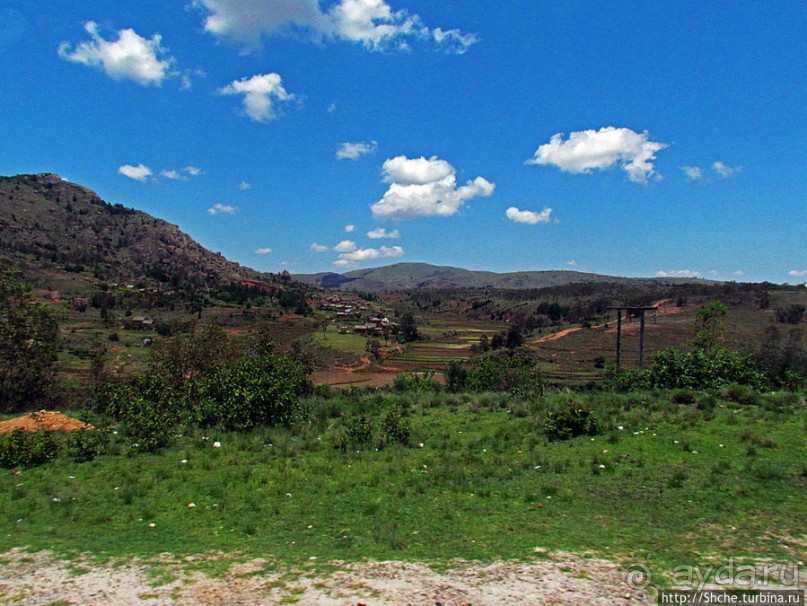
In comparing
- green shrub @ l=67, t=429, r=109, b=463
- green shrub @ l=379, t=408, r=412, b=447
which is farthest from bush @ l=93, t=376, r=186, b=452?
green shrub @ l=379, t=408, r=412, b=447

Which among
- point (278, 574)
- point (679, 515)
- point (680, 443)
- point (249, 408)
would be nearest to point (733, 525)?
point (679, 515)

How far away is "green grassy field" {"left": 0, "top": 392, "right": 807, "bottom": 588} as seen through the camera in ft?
19.3

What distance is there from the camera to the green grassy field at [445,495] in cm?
587

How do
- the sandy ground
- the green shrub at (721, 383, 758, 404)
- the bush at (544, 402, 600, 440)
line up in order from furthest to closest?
the green shrub at (721, 383, 758, 404)
the bush at (544, 402, 600, 440)
the sandy ground

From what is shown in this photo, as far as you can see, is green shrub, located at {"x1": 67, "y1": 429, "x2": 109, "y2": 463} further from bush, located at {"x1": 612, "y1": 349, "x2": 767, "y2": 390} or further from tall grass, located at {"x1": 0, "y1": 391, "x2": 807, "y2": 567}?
bush, located at {"x1": 612, "y1": 349, "x2": 767, "y2": 390}

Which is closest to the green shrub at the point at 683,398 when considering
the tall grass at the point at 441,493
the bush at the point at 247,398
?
the tall grass at the point at 441,493

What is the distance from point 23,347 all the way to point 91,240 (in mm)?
141243

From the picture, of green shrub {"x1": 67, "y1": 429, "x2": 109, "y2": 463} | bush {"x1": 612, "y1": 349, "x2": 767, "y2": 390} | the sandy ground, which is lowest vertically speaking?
green shrub {"x1": 67, "y1": 429, "x2": 109, "y2": 463}

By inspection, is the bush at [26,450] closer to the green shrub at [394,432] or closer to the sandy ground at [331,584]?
the sandy ground at [331,584]

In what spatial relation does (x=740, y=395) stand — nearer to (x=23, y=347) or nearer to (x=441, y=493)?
(x=441, y=493)

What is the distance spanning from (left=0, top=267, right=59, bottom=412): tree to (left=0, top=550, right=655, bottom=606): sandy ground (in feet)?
64.5

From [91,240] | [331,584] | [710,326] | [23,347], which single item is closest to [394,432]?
[331,584]

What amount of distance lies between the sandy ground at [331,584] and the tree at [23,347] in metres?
19.7

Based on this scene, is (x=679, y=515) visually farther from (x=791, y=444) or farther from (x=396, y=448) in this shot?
(x=396, y=448)
